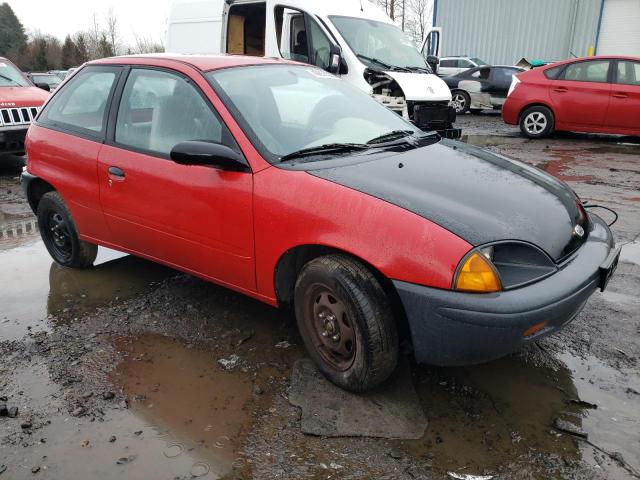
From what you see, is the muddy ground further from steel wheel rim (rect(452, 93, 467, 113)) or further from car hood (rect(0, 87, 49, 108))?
steel wheel rim (rect(452, 93, 467, 113))

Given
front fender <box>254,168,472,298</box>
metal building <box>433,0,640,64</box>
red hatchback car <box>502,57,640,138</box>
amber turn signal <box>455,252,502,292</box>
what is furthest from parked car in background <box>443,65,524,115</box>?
amber turn signal <box>455,252,502,292</box>

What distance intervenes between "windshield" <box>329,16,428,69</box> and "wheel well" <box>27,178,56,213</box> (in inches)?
206

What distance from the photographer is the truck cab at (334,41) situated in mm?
8133

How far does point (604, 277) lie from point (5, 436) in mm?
2903

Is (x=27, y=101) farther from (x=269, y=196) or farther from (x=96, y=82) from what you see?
(x=269, y=196)

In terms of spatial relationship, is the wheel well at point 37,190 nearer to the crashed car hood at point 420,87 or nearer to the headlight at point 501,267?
the headlight at point 501,267

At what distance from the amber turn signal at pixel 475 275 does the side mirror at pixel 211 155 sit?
1.26 metres

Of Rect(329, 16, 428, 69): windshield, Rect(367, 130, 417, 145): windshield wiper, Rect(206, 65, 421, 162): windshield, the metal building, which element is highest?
the metal building

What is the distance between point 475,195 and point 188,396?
1735mm

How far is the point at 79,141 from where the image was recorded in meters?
3.89

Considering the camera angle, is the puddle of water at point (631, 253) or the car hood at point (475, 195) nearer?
the car hood at point (475, 195)

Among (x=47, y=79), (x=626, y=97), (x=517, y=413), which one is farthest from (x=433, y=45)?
(x=47, y=79)

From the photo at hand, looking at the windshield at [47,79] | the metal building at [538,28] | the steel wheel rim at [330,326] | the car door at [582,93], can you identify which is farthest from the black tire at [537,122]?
the windshield at [47,79]

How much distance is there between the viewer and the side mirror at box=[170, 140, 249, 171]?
2.91m
